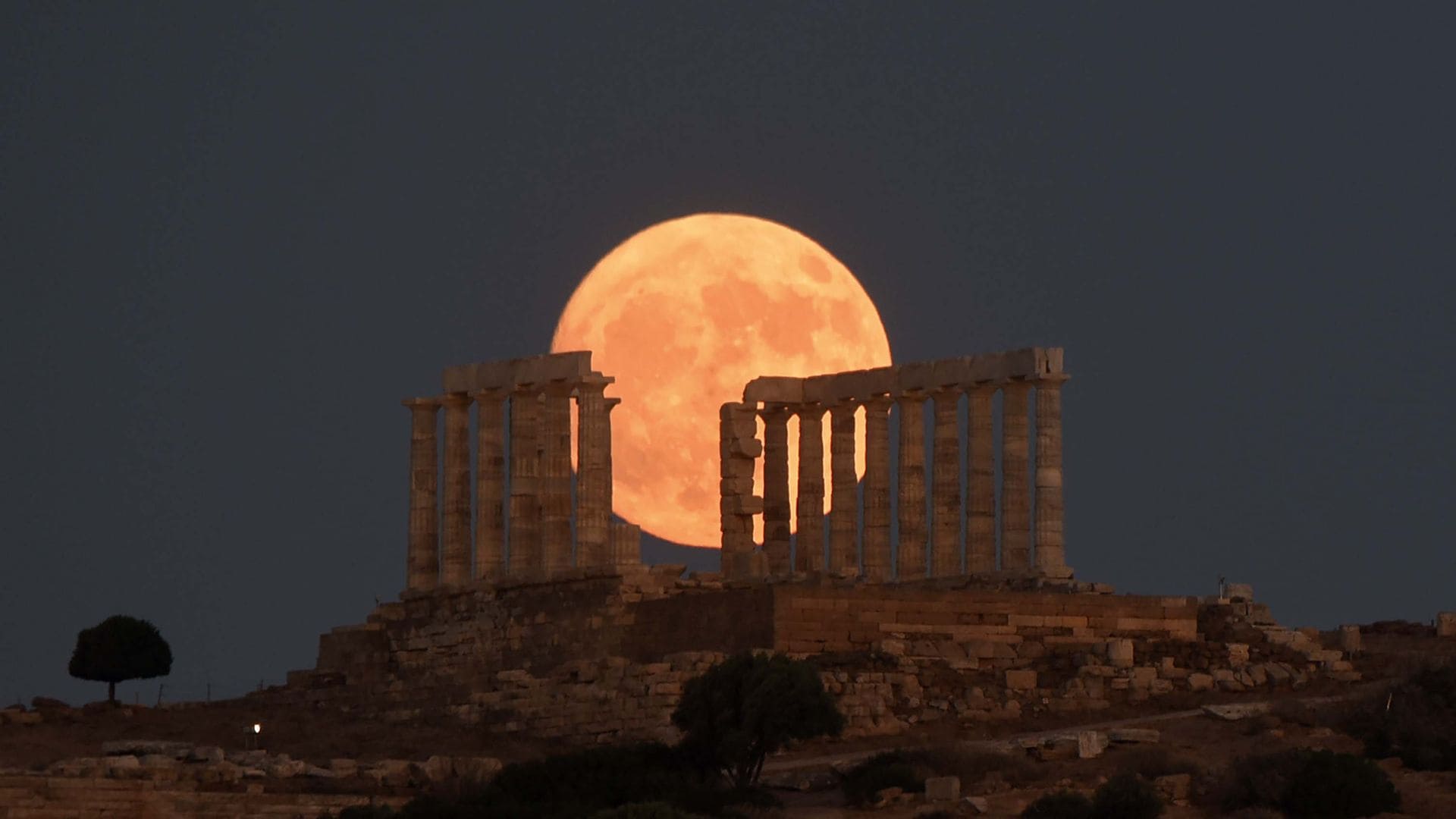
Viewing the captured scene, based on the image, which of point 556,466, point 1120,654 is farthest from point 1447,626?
point 556,466

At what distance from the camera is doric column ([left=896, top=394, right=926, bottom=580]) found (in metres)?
92.1

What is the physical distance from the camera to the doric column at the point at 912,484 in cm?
9206

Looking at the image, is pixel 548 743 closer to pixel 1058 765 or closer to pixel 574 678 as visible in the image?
pixel 574 678

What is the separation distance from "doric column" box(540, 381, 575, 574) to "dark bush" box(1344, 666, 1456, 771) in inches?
846

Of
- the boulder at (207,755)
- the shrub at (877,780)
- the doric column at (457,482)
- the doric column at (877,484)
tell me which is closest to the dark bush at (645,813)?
the shrub at (877,780)

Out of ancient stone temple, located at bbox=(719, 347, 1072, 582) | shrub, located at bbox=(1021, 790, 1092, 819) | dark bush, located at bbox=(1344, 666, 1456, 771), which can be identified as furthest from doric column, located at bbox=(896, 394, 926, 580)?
shrub, located at bbox=(1021, 790, 1092, 819)

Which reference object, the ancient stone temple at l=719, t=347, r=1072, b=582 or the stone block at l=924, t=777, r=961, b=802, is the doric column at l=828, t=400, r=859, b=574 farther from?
the stone block at l=924, t=777, r=961, b=802

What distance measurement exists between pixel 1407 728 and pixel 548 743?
16953 millimetres

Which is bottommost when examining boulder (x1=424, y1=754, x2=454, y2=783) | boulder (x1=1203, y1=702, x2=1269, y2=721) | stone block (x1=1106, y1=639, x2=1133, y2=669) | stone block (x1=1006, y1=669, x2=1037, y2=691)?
boulder (x1=424, y1=754, x2=454, y2=783)

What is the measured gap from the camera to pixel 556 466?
287ft

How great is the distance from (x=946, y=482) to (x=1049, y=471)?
3.16m

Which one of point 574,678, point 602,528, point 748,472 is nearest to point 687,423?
point 748,472

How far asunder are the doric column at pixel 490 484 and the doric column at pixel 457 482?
423 millimetres

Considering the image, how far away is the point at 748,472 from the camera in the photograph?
9269 centimetres
